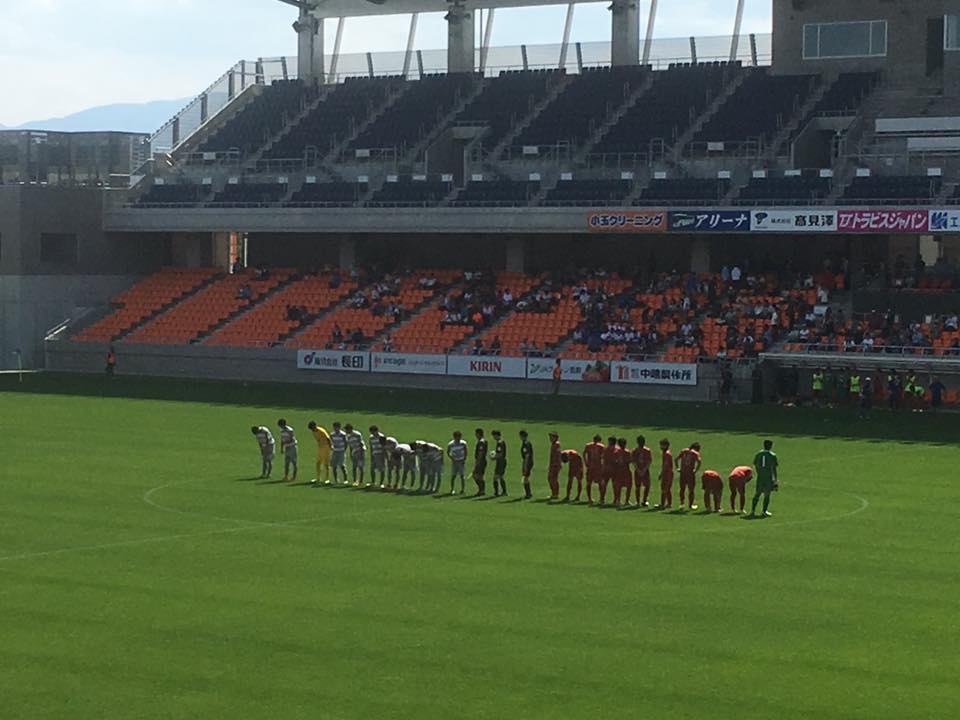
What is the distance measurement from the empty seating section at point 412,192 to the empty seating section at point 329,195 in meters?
0.99

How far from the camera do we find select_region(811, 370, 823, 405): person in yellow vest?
5478 cm

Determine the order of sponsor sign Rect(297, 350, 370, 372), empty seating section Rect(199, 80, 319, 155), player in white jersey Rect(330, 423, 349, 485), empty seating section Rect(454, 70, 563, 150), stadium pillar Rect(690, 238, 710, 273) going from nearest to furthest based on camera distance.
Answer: player in white jersey Rect(330, 423, 349, 485)
sponsor sign Rect(297, 350, 370, 372)
stadium pillar Rect(690, 238, 710, 273)
empty seating section Rect(454, 70, 563, 150)
empty seating section Rect(199, 80, 319, 155)

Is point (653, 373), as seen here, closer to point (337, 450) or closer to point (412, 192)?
point (412, 192)

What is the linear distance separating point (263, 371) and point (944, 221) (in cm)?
→ 2545

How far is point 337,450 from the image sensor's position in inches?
1449

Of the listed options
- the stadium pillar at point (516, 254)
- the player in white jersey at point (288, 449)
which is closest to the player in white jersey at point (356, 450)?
the player in white jersey at point (288, 449)

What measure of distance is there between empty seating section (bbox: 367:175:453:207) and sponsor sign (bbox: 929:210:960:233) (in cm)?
2048

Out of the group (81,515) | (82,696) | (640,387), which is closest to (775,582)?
(82,696)

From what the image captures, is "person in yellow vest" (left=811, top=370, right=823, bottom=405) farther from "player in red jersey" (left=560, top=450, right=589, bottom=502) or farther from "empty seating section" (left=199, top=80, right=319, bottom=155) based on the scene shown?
"empty seating section" (left=199, top=80, right=319, bottom=155)

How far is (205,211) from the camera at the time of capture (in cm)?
7375

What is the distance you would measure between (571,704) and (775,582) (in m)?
7.90

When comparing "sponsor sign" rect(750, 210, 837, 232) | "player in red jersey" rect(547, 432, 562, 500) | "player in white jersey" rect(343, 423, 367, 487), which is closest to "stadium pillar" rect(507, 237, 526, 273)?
"sponsor sign" rect(750, 210, 837, 232)

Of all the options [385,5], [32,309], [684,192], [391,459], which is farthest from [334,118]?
[391,459]

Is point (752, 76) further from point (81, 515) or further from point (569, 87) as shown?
point (81, 515)
